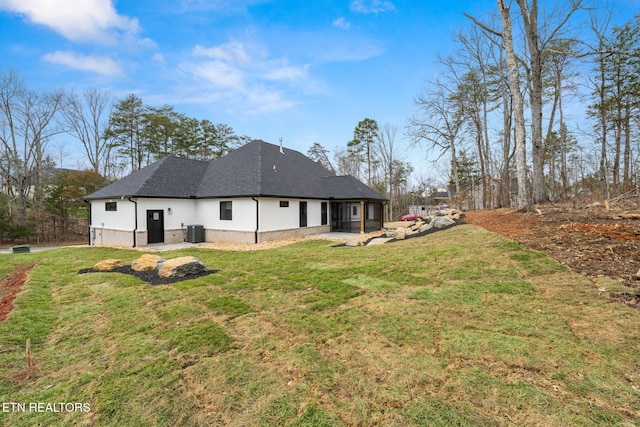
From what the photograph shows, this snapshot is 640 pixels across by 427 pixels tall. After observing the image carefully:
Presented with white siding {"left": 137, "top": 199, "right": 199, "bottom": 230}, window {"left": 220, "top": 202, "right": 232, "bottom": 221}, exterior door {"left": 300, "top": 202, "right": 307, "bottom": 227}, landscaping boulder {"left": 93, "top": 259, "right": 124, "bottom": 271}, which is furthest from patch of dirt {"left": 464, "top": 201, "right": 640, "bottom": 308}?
white siding {"left": 137, "top": 199, "right": 199, "bottom": 230}

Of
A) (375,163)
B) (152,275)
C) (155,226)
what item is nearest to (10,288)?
(152,275)

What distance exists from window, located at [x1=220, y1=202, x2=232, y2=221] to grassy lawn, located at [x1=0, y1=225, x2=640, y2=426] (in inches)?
346

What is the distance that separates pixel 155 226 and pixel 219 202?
130 inches

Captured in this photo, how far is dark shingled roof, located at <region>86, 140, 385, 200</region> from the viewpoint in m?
14.2

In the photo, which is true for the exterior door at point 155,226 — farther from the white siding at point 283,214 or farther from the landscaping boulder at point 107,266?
the landscaping boulder at point 107,266

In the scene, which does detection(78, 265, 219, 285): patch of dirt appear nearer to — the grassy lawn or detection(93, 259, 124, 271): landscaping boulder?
detection(93, 259, 124, 271): landscaping boulder

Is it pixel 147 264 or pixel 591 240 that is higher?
pixel 591 240

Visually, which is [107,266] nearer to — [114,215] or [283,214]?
[283,214]

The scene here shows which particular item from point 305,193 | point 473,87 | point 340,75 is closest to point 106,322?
A: point 305,193

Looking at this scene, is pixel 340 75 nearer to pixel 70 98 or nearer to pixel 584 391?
pixel 584 391

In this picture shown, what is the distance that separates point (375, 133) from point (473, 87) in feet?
38.0

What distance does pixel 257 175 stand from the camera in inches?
583

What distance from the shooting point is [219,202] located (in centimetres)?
1477

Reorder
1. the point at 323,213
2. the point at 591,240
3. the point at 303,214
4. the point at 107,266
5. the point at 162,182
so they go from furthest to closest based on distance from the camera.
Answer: the point at 323,213 < the point at 303,214 < the point at 162,182 < the point at 107,266 < the point at 591,240
